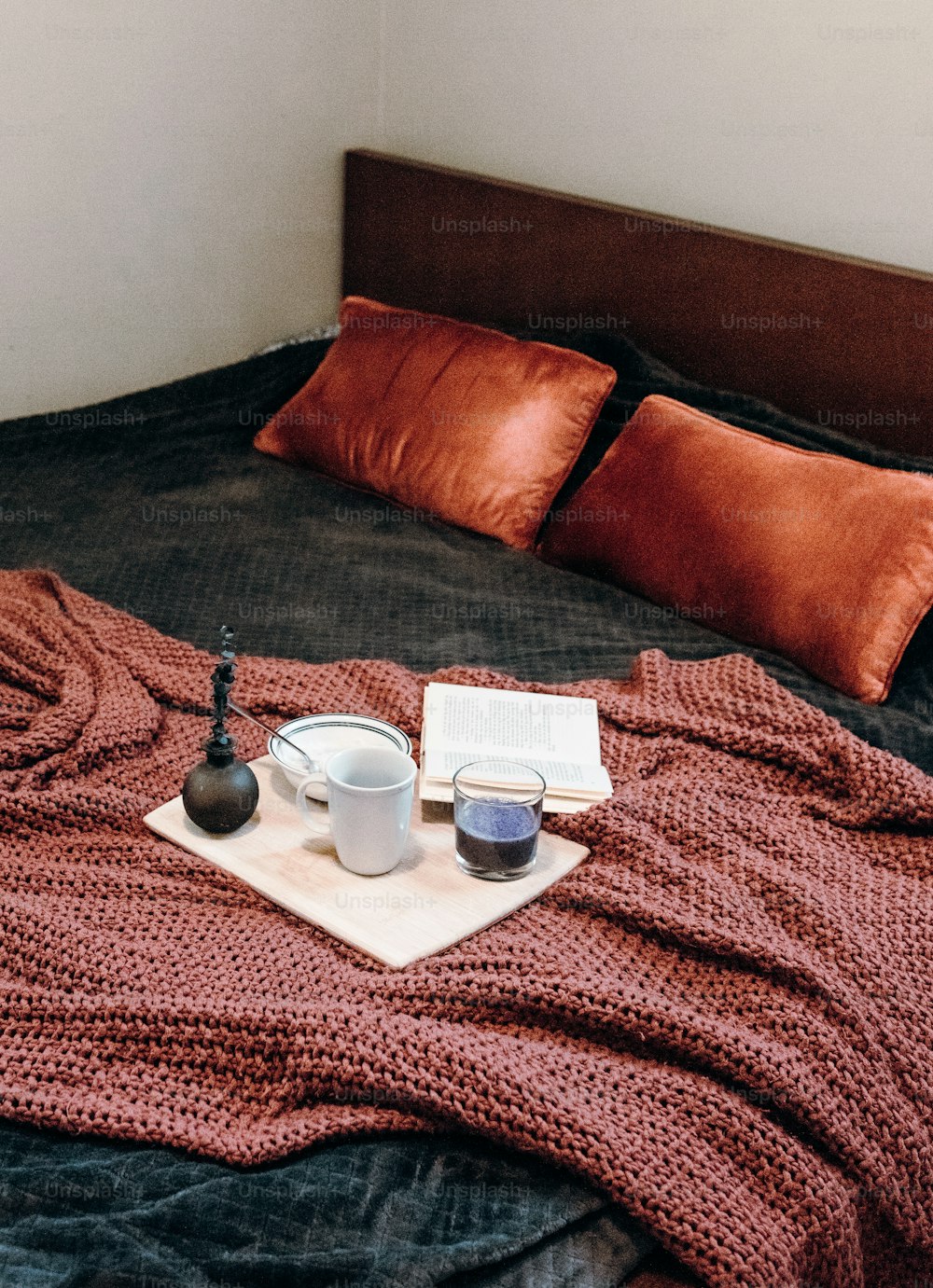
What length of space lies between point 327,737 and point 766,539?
0.81m

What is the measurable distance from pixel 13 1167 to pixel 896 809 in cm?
97

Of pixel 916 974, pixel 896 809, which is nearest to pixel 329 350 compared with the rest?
pixel 896 809

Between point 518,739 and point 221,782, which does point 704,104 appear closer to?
point 518,739

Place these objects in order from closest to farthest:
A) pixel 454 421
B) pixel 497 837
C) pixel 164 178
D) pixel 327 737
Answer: pixel 497 837 → pixel 327 737 → pixel 454 421 → pixel 164 178

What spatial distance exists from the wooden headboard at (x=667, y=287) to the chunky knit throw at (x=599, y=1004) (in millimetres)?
939

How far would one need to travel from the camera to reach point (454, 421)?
2.32 m

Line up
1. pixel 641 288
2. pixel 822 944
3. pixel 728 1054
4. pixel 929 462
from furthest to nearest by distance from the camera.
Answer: pixel 641 288, pixel 929 462, pixel 822 944, pixel 728 1054

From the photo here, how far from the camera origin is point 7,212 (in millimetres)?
2479

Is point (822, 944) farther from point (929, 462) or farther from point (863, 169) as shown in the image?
point (863, 169)

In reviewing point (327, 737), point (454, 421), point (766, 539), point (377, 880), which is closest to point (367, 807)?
point (377, 880)

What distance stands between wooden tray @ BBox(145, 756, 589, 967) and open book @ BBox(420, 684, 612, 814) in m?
0.05

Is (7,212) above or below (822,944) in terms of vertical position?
above

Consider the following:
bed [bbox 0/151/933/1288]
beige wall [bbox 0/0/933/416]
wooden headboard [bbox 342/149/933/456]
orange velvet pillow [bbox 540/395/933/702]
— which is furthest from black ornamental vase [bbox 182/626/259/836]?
beige wall [bbox 0/0/933/416]

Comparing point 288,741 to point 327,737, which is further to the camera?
point 327,737
